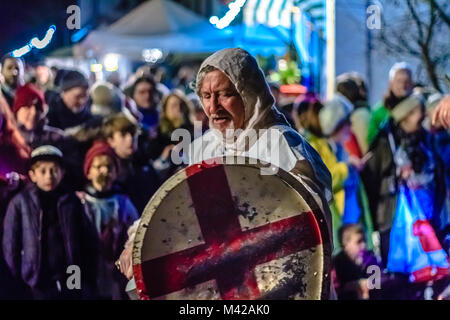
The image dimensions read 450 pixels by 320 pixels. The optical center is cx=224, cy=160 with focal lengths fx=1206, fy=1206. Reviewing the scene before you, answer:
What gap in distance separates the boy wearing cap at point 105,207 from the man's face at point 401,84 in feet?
4.33

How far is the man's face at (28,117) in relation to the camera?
577 centimetres

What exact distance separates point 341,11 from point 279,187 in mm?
2169

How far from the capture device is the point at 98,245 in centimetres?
568

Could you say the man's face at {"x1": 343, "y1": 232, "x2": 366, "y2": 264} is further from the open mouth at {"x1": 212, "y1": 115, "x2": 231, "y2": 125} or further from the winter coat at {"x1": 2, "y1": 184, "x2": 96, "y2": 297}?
the open mouth at {"x1": 212, "y1": 115, "x2": 231, "y2": 125}

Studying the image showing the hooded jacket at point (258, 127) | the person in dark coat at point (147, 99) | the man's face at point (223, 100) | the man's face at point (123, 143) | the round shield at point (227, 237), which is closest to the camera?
the round shield at point (227, 237)

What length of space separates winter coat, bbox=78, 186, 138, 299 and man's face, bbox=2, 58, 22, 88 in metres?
0.63

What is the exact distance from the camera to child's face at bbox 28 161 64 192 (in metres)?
5.73

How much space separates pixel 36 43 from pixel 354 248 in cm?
177

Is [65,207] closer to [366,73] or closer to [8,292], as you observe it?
[8,292]

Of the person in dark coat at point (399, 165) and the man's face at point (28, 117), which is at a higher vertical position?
the man's face at point (28, 117)

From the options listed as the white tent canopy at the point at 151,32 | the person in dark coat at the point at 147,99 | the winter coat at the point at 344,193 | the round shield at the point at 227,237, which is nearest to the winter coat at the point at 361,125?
the winter coat at the point at 344,193

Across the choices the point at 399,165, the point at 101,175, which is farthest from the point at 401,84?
the point at 101,175

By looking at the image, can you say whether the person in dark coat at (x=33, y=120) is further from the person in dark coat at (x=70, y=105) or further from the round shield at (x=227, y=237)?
the round shield at (x=227, y=237)
